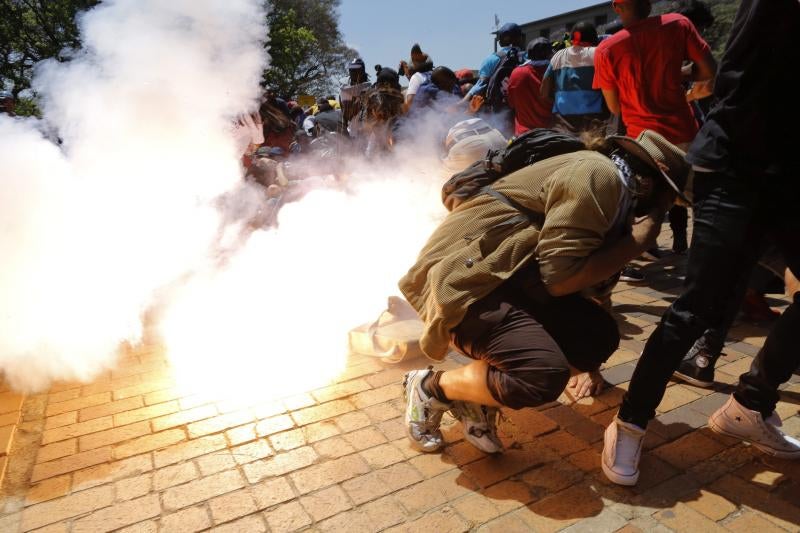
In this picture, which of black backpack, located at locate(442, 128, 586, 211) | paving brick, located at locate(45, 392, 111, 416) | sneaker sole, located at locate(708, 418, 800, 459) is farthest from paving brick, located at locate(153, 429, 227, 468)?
sneaker sole, located at locate(708, 418, 800, 459)

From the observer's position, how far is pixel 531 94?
6250mm

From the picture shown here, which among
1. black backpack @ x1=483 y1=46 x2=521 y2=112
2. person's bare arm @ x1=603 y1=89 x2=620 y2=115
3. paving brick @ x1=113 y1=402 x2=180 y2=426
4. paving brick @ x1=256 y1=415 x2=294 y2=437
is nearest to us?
paving brick @ x1=256 y1=415 x2=294 y2=437

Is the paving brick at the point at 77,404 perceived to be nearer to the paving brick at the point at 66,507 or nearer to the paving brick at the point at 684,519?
the paving brick at the point at 66,507

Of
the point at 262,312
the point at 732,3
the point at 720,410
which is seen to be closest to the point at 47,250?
the point at 262,312

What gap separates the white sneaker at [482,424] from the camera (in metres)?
2.68

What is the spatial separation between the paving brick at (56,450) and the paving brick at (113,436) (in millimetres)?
35

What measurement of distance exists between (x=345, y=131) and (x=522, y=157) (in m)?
5.64

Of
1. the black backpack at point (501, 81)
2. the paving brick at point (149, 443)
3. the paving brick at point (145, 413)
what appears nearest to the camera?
the paving brick at point (149, 443)

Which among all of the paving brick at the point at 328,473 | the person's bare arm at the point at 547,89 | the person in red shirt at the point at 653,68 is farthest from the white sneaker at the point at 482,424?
the person's bare arm at the point at 547,89

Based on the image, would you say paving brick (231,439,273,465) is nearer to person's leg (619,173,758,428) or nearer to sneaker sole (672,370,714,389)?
person's leg (619,173,758,428)

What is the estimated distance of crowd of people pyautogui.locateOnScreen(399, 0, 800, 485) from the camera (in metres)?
2.22

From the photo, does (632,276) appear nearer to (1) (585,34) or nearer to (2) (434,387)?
(1) (585,34)

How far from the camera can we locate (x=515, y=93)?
248 inches

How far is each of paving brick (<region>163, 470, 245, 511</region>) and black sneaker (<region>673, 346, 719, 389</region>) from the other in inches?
98.1
